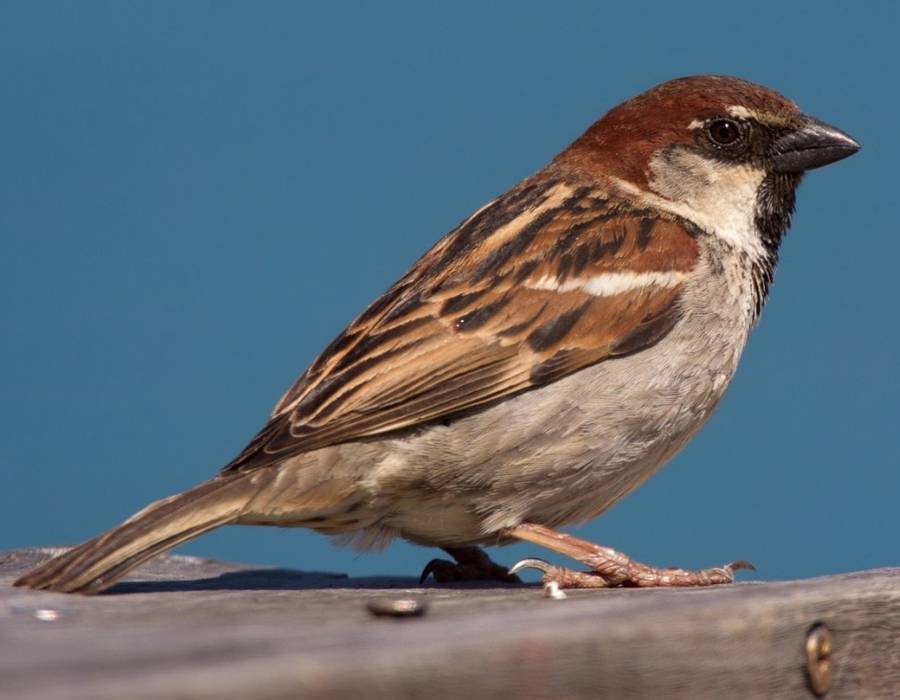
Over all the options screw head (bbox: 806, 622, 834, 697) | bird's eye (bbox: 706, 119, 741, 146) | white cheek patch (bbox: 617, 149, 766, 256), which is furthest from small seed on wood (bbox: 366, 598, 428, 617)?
bird's eye (bbox: 706, 119, 741, 146)

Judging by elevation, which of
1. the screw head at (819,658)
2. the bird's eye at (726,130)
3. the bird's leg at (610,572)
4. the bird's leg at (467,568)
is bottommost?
the screw head at (819,658)

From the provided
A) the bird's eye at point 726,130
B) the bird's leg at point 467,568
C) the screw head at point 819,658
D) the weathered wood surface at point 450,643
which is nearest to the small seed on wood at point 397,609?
the weathered wood surface at point 450,643

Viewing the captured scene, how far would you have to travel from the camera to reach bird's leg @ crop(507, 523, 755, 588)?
258 centimetres

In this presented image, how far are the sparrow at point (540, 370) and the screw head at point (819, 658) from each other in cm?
72

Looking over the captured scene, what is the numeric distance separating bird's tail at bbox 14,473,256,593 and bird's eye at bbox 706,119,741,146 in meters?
1.34

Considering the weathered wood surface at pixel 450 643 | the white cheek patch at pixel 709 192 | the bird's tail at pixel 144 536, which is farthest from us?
the white cheek patch at pixel 709 192

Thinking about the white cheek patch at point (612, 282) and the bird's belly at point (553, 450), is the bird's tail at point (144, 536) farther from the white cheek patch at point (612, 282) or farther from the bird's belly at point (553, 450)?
the white cheek patch at point (612, 282)

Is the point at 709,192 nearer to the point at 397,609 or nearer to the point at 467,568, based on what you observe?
the point at 467,568

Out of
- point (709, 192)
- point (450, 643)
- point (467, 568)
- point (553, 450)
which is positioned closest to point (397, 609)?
point (450, 643)

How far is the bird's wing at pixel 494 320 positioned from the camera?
8.47 feet

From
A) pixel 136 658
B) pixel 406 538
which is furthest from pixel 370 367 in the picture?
pixel 136 658

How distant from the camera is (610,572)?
2.63 meters

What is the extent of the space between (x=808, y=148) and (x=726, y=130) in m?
0.18

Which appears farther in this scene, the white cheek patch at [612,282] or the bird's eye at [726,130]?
the bird's eye at [726,130]
